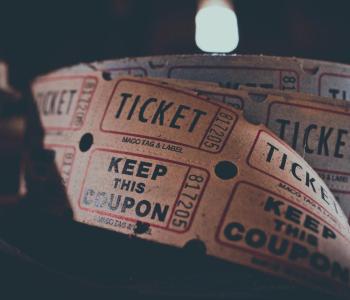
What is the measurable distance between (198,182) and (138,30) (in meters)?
2.10

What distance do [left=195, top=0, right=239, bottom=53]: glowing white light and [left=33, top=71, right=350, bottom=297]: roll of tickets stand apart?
141cm

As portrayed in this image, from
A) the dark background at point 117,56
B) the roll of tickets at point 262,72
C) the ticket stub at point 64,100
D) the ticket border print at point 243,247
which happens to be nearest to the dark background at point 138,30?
the dark background at point 117,56

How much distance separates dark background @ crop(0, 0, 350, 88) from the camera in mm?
2061

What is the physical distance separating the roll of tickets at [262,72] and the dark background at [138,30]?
1407 millimetres

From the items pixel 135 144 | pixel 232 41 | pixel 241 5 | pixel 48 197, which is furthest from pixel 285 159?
pixel 241 5

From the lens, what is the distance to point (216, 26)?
2059mm

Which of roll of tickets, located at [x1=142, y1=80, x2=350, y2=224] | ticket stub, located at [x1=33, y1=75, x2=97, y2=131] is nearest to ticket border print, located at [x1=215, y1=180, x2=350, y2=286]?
roll of tickets, located at [x1=142, y1=80, x2=350, y2=224]

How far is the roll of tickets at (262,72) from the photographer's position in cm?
73

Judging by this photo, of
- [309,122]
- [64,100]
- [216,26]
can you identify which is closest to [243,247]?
[309,122]

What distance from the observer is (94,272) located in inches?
23.3

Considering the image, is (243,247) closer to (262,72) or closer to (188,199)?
(188,199)

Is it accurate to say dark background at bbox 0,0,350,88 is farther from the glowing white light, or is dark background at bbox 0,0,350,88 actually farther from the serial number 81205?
the serial number 81205

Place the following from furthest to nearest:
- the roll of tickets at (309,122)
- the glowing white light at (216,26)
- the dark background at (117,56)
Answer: the glowing white light at (216,26), the roll of tickets at (309,122), the dark background at (117,56)

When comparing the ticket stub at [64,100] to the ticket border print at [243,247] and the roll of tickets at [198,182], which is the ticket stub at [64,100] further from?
the ticket border print at [243,247]
